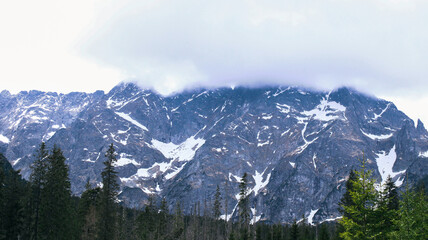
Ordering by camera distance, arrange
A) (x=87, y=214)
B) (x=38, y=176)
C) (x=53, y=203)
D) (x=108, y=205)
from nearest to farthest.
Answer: (x=38, y=176) < (x=53, y=203) < (x=108, y=205) < (x=87, y=214)

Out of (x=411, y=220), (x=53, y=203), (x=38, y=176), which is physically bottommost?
(x=411, y=220)

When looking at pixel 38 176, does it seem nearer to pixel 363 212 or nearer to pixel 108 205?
pixel 108 205

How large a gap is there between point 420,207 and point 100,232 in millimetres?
34136

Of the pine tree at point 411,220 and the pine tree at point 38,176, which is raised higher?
the pine tree at point 38,176

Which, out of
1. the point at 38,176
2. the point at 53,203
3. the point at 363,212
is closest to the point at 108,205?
the point at 53,203

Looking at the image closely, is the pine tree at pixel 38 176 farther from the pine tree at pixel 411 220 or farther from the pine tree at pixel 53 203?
the pine tree at pixel 411 220

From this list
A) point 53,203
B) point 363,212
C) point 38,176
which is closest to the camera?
point 363,212

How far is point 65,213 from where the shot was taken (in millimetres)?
46500

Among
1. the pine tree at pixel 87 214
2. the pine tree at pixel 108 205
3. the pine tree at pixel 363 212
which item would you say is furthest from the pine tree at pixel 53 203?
the pine tree at pixel 363 212

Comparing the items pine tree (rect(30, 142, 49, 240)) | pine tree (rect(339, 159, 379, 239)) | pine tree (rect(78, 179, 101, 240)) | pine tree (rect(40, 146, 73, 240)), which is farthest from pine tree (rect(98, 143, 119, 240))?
pine tree (rect(339, 159, 379, 239))

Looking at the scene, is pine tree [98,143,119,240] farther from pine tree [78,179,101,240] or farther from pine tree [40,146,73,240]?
pine tree [78,179,101,240]

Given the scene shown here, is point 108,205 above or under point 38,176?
under

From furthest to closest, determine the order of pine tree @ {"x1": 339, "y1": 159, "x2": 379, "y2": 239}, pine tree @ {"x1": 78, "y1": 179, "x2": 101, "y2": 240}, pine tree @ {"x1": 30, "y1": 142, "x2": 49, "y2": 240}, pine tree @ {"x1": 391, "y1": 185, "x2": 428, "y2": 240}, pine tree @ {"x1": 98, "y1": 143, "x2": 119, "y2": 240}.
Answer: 1. pine tree @ {"x1": 78, "y1": 179, "x2": 101, "y2": 240}
2. pine tree @ {"x1": 98, "y1": 143, "x2": 119, "y2": 240}
3. pine tree @ {"x1": 30, "y1": 142, "x2": 49, "y2": 240}
4. pine tree @ {"x1": 339, "y1": 159, "x2": 379, "y2": 239}
5. pine tree @ {"x1": 391, "y1": 185, "x2": 428, "y2": 240}

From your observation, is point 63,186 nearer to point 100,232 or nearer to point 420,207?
point 100,232
